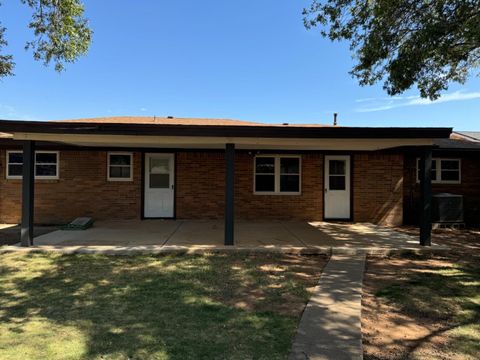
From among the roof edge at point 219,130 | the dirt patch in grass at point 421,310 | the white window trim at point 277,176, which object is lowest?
the dirt patch in grass at point 421,310

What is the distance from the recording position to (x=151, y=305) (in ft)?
16.4

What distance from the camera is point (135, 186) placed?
1261cm

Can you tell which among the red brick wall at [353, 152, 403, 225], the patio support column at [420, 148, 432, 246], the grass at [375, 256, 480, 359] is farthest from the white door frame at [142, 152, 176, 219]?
the grass at [375, 256, 480, 359]

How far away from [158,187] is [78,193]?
251 cm

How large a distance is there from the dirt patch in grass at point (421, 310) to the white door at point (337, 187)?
217 inches

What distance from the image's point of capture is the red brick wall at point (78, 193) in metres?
12.3

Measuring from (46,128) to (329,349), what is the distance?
6810 mm

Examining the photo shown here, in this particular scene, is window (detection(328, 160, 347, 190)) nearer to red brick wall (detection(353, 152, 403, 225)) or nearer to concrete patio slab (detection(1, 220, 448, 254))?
red brick wall (detection(353, 152, 403, 225))

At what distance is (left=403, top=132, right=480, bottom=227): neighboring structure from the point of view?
1328 centimetres

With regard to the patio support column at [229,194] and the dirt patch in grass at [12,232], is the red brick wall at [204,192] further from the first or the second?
the patio support column at [229,194]

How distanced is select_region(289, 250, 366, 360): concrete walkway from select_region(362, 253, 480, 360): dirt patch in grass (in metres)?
0.13

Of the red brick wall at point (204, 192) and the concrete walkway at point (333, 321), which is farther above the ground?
the red brick wall at point (204, 192)

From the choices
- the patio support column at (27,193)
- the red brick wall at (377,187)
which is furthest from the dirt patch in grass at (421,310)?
the patio support column at (27,193)

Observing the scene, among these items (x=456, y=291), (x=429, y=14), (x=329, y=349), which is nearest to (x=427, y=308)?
(x=456, y=291)
